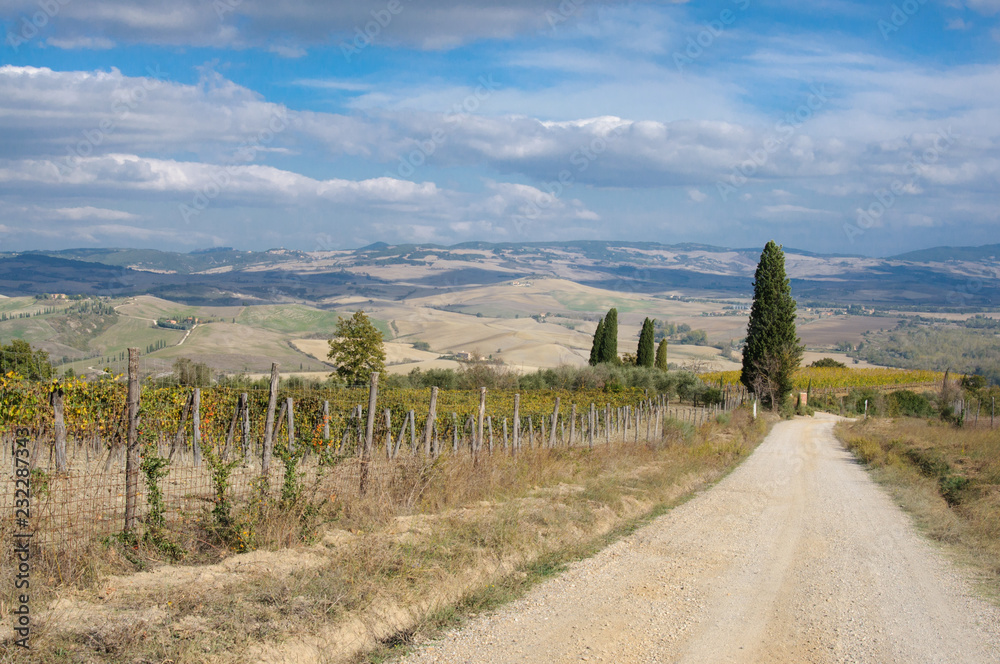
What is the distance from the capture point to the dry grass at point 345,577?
222 inches

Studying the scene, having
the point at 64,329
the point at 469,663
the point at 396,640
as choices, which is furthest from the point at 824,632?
the point at 64,329

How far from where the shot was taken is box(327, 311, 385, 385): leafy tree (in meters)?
42.4

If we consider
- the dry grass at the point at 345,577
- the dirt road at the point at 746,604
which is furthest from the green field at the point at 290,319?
the dirt road at the point at 746,604

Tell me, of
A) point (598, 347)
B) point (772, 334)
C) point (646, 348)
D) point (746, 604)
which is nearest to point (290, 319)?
point (598, 347)

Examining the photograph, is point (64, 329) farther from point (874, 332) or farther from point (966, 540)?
point (874, 332)

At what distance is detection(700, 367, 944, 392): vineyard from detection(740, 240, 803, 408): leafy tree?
72.9 feet

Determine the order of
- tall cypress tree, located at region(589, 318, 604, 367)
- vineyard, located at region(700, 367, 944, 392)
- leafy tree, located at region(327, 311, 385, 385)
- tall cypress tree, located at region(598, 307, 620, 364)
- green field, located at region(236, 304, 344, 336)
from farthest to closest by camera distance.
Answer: green field, located at region(236, 304, 344, 336)
vineyard, located at region(700, 367, 944, 392)
tall cypress tree, located at region(589, 318, 604, 367)
tall cypress tree, located at region(598, 307, 620, 364)
leafy tree, located at region(327, 311, 385, 385)

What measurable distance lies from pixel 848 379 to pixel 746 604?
83.6 m

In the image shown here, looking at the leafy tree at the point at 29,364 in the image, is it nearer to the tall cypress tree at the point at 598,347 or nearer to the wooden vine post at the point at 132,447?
the wooden vine post at the point at 132,447

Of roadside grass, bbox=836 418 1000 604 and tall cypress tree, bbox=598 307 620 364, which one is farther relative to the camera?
tall cypress tree, bbox=598 307 620 364

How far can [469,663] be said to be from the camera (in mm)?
5750

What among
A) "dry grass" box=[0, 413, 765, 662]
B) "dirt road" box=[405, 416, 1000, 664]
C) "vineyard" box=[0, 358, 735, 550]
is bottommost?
"dirt road" box=[405, 416, 1000, 664]

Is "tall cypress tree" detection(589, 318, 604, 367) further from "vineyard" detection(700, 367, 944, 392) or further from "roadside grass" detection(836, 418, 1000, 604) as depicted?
"roadside grass" detection(836, 418, 1000, 604)

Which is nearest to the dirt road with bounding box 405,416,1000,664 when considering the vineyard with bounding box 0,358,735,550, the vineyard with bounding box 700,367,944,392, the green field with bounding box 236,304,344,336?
the vineyard with bounding box 0,358,735,550
